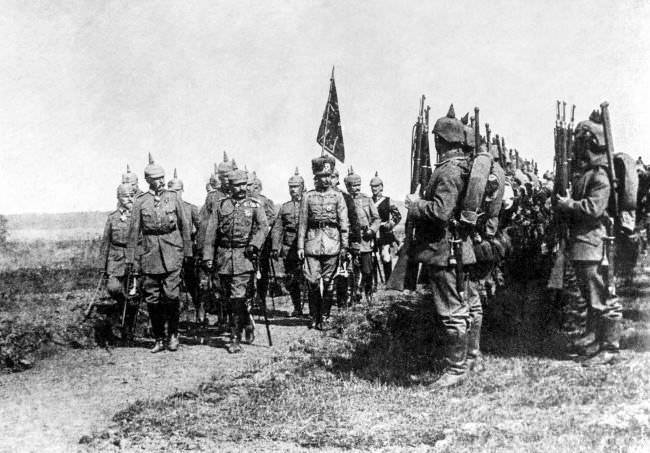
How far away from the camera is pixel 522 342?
7266mm

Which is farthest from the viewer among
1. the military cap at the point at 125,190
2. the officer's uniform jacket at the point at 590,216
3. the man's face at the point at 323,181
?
the military cap at the point at 125,190

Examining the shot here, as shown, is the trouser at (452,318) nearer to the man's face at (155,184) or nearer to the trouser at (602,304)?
the trouser at (602,304)

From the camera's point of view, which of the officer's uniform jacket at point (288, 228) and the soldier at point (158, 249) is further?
the officer's uniform jacket at point (288, 228)

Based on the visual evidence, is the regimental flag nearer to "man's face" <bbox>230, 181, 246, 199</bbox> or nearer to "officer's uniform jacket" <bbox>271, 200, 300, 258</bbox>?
"officer's uniform jacket" <bbox>271, 200, 300, 258</bbox>

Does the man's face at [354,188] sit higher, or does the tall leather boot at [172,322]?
the man's face at [354,188]

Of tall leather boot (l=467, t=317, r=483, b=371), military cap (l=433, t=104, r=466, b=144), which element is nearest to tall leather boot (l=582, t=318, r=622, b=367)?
tall leather boot (l=467, t=317, r=483, b=371)

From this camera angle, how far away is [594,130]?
6.25m

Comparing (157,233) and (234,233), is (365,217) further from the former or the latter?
(157,233)

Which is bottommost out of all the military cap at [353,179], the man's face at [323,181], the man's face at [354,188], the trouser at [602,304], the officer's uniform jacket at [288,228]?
the trouser at [602,304]

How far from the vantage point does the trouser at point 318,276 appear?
368 inches

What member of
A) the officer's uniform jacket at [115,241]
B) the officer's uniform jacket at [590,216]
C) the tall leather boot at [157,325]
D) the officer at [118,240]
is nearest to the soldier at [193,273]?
the officer at [118,240]

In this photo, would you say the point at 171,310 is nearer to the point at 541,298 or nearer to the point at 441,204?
the point at 441,204

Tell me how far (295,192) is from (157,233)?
3.98m

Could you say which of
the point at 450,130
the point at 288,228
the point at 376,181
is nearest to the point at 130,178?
the point at 288,228
